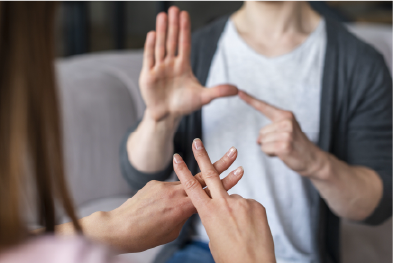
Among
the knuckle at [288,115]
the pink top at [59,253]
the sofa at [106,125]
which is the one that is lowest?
the sofa at [106,125]

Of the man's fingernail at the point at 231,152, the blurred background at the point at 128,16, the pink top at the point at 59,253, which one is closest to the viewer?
the pink top at the point at 59,253

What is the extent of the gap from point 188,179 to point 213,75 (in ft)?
0.57

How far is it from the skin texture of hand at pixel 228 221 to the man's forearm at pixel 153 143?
89 mm

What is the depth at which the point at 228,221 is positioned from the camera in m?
0.25

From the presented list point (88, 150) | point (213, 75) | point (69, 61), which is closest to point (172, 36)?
point (213, 75)

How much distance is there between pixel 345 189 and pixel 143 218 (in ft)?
0.70

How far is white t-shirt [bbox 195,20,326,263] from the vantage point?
1.12ft

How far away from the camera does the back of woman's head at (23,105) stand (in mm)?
195

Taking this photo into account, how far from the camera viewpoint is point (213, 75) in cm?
40

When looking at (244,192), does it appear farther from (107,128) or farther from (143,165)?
(107,128)

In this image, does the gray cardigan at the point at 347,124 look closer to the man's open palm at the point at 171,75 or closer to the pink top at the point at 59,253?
the man's open palm at the point at 171,75

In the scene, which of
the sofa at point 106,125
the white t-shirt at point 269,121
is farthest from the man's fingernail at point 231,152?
the sofa at point 106,125

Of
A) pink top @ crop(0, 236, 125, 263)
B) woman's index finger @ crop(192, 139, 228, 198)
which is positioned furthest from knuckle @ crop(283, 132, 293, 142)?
pink top @ crop(0, 236, 125, 263)

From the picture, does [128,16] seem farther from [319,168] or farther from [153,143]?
[319,168]
